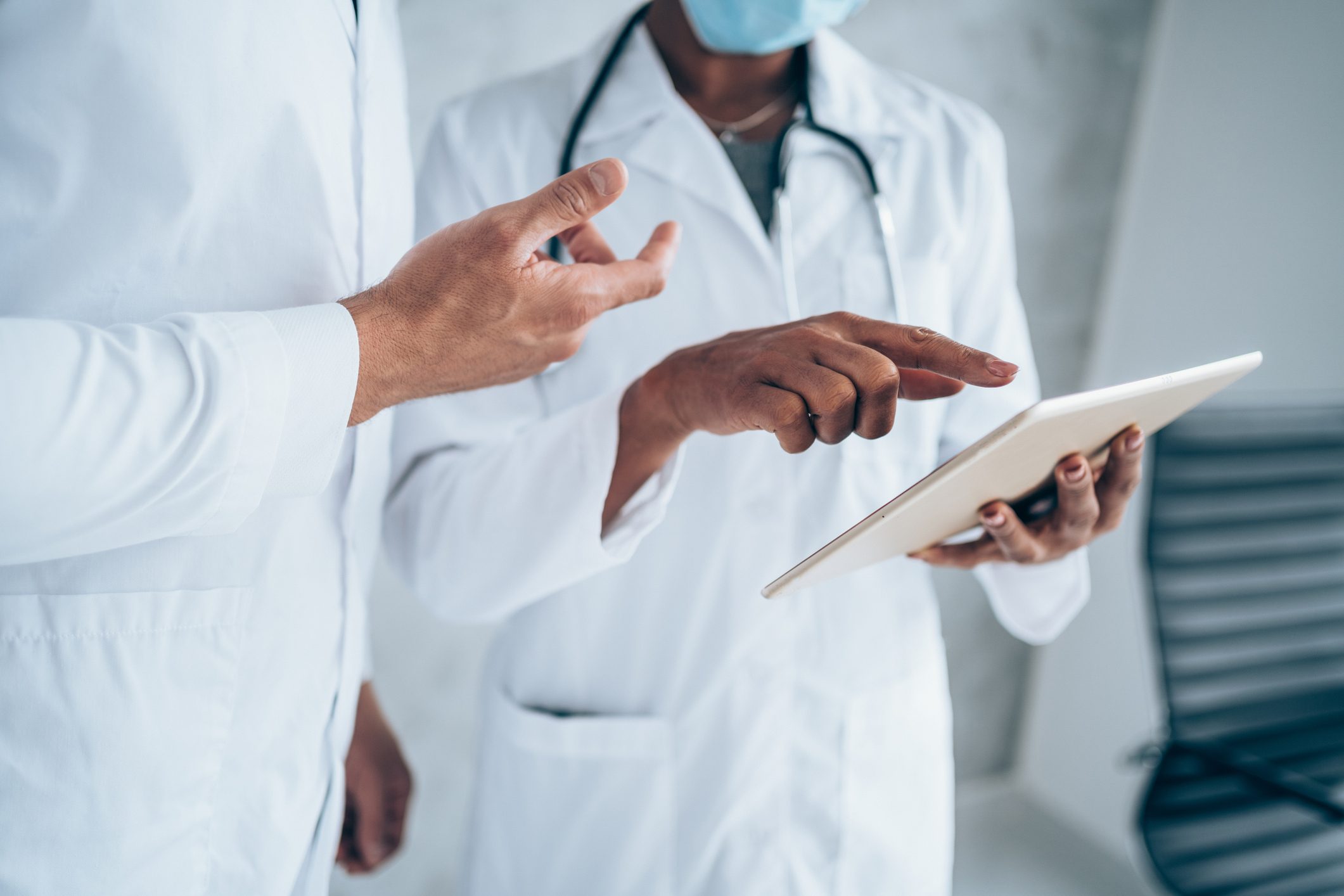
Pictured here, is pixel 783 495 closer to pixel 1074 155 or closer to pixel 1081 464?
pixel 1081 464

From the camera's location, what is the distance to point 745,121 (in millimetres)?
948

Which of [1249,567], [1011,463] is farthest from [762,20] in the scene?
[1249,567]

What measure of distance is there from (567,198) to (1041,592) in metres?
0.71

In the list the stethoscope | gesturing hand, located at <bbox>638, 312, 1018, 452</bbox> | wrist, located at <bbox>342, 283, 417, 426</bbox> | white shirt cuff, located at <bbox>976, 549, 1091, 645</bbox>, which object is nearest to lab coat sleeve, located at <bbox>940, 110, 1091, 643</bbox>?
white shirt cuff, located at <bbox>976, 549, 1091, 645</bbox>

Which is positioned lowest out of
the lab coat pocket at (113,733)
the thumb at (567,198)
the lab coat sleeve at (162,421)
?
the lab coat pocket at (113,733)

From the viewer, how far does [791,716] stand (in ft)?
2.69

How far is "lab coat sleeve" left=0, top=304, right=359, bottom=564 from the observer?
0.42m

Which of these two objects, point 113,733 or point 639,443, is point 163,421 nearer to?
point 113,733

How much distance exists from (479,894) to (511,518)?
17.7 inches

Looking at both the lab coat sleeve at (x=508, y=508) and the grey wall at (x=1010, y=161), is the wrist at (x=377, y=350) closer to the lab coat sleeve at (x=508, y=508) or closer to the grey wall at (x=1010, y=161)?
the lab coat sleeve at (x=508, y=508)

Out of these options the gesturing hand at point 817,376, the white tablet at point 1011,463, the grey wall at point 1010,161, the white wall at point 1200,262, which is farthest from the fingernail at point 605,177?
the white wall at point 1200,262

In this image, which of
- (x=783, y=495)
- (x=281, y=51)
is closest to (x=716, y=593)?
(x=783, y=495)

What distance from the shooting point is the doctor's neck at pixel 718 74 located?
36.4 inches

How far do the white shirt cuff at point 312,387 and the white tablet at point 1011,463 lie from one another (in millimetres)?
300
